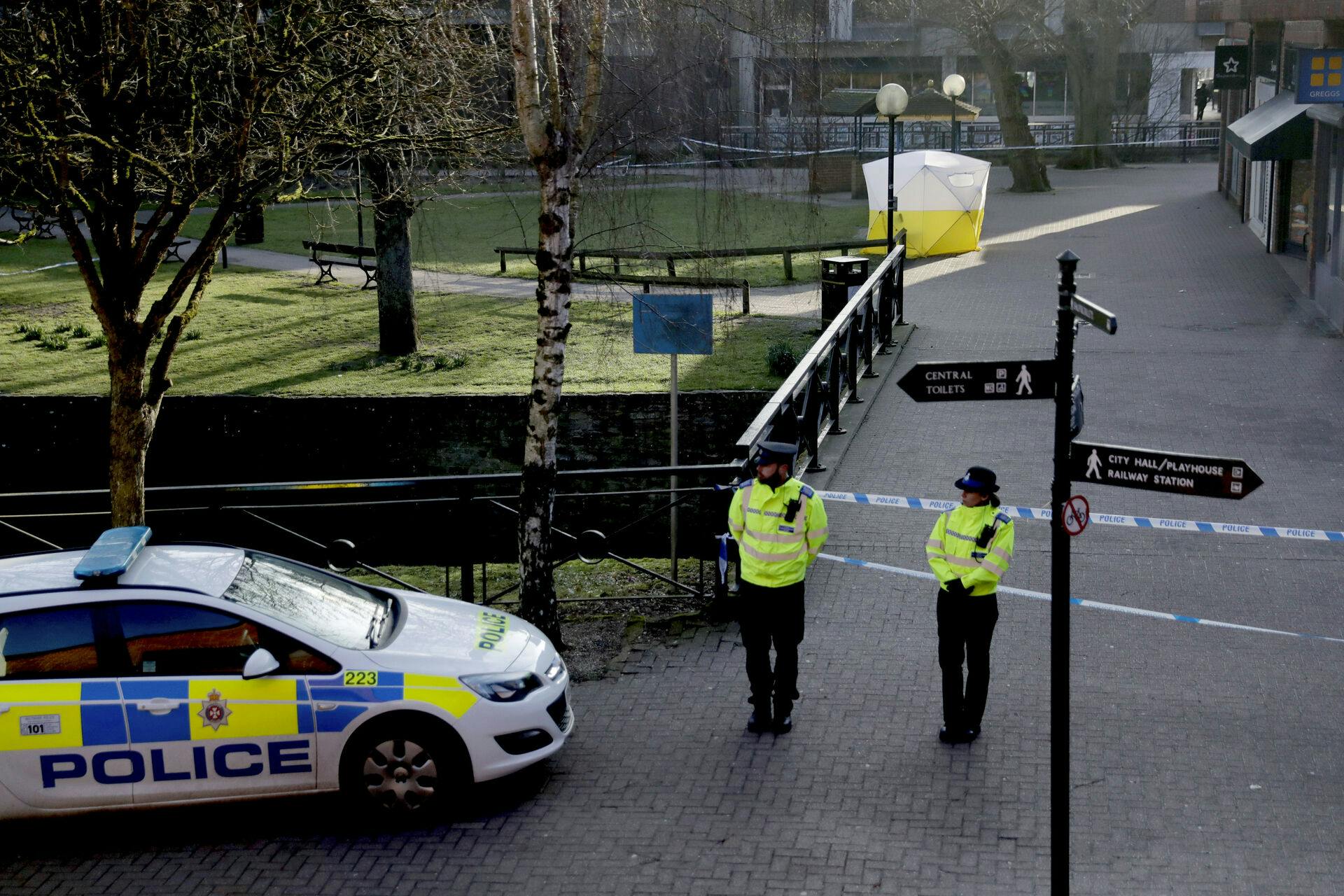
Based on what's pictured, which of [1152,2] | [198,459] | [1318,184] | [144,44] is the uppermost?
[1152,2]

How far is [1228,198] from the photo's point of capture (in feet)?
119

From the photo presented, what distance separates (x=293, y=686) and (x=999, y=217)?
30815mm

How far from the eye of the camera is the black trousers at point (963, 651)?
771cm

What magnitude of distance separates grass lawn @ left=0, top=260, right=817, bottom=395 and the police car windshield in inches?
389

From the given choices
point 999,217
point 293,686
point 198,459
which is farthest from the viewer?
point 999,217

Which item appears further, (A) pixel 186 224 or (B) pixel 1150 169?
(B) pixel 1150 169

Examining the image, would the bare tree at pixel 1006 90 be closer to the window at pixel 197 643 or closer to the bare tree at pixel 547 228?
the bare tree at pixel 547 228

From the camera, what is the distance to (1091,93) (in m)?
49.3

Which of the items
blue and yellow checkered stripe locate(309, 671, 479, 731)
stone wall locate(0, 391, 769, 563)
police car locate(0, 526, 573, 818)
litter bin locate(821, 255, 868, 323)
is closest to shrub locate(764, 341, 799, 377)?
litter bin locate(821, 255, 868, 323)

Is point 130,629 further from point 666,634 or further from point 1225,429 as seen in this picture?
point 1225,429

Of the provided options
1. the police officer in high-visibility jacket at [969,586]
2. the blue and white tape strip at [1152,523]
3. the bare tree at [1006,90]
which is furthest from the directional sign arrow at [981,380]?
the bare tree at [1006,90]

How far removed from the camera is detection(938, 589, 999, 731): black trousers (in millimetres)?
7715

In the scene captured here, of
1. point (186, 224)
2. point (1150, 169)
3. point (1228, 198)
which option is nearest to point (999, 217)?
point (1228, 198)

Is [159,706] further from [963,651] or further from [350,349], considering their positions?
[350,349]
